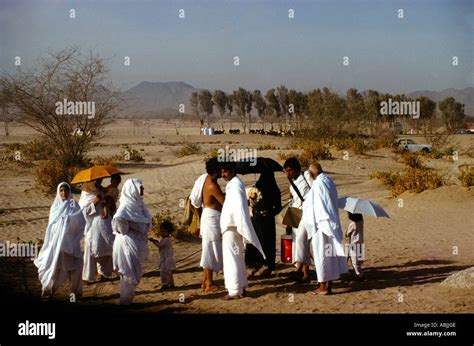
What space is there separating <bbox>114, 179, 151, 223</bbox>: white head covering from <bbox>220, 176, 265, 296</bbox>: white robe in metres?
1.07

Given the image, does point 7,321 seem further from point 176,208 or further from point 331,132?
point 331,132

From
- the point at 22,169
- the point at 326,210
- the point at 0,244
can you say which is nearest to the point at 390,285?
the point at 326,210

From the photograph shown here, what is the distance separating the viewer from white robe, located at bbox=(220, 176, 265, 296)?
815 cm

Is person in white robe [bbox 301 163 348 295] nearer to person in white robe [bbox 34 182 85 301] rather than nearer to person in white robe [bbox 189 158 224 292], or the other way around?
person in white robe [bbox 189 158 224 292]

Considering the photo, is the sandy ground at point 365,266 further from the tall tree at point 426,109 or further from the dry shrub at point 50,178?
the tall tree at point 426,109

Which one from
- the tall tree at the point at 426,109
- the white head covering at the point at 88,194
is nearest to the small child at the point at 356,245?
the white head covering at the point at 88,194

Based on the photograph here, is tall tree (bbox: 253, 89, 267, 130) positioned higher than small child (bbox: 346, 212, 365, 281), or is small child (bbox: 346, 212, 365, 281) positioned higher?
tall tree (bbox: 253, 89, 267, 130)

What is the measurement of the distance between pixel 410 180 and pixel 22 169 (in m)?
14.4

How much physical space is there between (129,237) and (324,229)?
2.47 metres

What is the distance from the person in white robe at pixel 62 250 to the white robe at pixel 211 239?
163cm

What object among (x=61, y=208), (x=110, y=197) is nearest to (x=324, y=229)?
(x=110, y=197)

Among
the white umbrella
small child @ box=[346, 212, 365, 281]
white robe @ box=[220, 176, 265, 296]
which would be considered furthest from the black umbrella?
small child @ box=[346, 212, 365, 281]

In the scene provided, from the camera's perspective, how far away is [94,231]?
927 centimetres

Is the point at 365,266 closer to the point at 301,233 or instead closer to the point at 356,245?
the point at 356,245
